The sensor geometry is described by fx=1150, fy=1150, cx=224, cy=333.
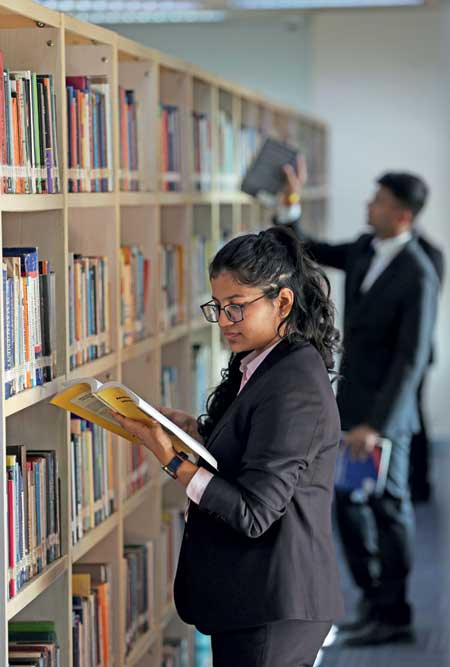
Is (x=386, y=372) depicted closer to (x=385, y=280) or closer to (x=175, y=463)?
(x=385, y=280)

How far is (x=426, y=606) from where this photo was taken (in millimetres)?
4957

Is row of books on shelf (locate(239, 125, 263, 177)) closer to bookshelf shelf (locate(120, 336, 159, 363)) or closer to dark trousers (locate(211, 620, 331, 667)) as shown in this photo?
bookshelf shelf (locate(120, 336, 159, 363))

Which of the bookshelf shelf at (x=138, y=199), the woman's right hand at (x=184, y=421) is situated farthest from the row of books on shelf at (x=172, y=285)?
the woman's right hand at (x=184, y=421)

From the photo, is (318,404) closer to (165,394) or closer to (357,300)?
(165,394)

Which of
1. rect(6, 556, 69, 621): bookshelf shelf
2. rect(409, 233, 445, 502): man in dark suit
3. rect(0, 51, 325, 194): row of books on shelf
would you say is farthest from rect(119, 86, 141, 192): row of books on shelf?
rect(409, 233, 445, 502): man in dark suit

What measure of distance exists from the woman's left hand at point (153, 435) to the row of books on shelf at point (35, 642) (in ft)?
1.77

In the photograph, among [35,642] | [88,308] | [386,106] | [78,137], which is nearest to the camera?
[35,642]

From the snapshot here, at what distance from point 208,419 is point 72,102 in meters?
0.78

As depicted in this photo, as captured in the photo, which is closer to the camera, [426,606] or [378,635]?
[378,635]

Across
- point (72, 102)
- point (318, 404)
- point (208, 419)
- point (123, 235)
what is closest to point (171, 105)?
point (123, 235)

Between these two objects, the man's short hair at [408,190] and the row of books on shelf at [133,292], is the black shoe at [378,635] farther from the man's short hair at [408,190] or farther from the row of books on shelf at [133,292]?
the row of books on shelf at [133,292]

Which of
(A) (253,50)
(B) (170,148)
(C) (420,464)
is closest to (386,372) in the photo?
(B) (170,148)

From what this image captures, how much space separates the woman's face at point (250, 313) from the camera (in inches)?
89.7

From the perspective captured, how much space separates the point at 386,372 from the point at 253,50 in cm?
458
